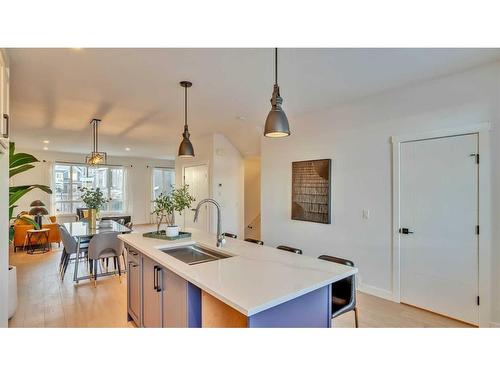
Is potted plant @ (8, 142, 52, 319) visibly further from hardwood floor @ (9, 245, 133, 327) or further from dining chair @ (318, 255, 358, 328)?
dining chair @ (318, 255, 358, 328)

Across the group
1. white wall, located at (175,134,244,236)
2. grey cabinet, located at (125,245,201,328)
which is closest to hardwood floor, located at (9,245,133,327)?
grey cabinet, located at (125,245,201,328)

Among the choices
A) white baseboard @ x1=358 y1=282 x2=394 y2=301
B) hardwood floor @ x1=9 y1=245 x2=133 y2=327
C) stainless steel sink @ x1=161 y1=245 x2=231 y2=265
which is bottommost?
hardwood floor @ x1=9 y1=245 x2=133 y2=327

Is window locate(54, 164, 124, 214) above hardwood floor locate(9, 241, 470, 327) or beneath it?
above

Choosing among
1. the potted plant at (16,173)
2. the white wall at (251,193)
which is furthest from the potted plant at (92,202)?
the white wall at (251,193)

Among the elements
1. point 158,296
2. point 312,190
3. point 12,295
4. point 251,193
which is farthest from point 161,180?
A: point 158,296

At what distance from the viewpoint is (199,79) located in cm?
305

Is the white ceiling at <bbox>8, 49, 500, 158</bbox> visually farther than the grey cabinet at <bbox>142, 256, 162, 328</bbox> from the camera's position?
Yes

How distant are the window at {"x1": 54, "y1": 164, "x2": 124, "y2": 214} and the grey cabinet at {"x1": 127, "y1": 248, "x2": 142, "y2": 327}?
22.3ft

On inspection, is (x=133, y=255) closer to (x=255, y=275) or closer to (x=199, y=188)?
(x=255, y=275)

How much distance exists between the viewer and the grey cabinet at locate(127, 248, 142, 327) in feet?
8.09

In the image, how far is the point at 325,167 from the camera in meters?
3.96
